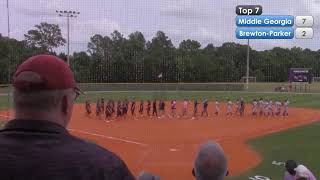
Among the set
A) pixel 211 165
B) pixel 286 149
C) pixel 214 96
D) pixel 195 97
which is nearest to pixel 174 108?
pixel 286 149

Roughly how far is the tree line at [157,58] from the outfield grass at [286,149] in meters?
27.1

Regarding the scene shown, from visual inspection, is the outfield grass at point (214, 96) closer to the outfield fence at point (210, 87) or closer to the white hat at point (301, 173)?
the outfield fence at point (210, 87)

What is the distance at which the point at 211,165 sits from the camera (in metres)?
2.88

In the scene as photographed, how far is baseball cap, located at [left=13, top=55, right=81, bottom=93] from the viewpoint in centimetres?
165

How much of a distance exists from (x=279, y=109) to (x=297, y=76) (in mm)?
12086

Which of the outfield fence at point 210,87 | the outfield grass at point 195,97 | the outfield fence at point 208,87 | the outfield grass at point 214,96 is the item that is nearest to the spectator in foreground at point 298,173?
the outfield grass at point 195,97

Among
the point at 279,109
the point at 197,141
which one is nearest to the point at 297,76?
the point at 279,109

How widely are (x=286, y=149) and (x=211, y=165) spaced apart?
15.1 metres

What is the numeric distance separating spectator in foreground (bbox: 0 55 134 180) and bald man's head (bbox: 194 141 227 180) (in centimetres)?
132

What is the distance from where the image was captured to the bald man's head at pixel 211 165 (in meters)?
2.88

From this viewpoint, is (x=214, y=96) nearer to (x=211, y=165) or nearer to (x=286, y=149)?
(x=286, y=149)

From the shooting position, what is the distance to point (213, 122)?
26250 millimetres

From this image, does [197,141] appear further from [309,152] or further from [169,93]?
[169,93]

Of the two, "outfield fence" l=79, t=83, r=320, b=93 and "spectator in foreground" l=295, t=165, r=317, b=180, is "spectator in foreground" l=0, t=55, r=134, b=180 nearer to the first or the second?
"spectator in foreground" l=295, t=165, r=317, b=180
